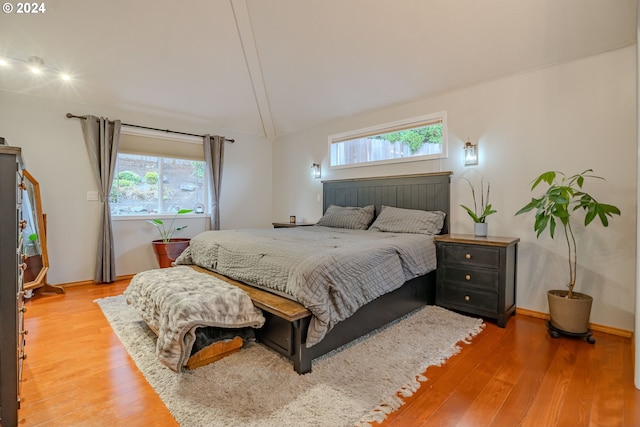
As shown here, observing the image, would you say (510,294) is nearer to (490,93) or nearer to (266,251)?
(490,93)

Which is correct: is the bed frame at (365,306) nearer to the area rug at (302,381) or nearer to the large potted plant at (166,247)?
the area rug at (302,381)

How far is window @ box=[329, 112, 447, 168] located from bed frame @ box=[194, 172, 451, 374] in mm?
288

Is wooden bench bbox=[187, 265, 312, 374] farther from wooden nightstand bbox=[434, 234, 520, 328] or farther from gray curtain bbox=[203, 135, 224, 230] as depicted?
gray curtain bbox=[203, 135, 224, 230]

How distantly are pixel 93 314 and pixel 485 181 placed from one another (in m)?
4.21

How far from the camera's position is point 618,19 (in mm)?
2416

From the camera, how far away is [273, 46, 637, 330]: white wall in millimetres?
2557

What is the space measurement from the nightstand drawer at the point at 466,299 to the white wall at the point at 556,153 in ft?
1.87

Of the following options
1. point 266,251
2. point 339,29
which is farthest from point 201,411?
point 339,29

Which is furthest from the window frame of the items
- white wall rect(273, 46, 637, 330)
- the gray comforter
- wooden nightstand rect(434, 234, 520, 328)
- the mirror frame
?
wooden nightstand rect(434, 234, 520, 328)

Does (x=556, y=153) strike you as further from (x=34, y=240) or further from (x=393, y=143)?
(x=34, y=240)

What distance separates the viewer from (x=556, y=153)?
2.88 m

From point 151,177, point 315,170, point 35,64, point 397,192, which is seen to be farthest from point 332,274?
point 35,64

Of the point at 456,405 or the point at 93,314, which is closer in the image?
the point at 456,405

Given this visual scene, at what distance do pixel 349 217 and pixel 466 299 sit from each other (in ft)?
5.68
